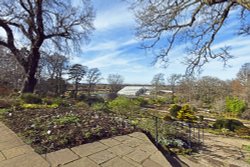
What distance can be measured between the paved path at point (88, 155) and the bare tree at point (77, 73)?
2473 centimetres

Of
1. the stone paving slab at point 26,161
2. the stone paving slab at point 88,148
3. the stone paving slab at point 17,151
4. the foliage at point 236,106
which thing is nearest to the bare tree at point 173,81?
the foliage at point 236,106

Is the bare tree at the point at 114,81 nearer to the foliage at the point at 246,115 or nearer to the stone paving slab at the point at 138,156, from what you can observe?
the foliage at the point at 246,115

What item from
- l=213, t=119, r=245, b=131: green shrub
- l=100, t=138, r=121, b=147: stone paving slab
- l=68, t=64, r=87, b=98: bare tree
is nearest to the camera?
Result: l=100, t=138, r=121, b=147: stone paving slab

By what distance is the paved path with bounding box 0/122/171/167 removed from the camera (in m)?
1.90

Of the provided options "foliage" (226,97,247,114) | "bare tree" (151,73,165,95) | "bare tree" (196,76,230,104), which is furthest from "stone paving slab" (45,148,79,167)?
"bare tree" (151,73,165,95)

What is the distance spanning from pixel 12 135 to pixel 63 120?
32.9 inches

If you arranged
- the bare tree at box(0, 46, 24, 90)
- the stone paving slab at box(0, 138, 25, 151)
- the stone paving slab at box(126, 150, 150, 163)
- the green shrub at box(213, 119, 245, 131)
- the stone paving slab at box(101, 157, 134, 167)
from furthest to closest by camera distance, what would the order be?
the bare tree at box(0, 46, 24, 90) < the green shrub at box(213, 119, 245, 131) < the stone paving slab at box(0, 138, 25, 151) < the stone paving slab at box(126, 150, 150, 163) < the stone paving slab at box(101, 157, 134, 167)

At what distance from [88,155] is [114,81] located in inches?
1482

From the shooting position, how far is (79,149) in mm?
2264

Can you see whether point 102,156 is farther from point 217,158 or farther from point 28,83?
point 28,83

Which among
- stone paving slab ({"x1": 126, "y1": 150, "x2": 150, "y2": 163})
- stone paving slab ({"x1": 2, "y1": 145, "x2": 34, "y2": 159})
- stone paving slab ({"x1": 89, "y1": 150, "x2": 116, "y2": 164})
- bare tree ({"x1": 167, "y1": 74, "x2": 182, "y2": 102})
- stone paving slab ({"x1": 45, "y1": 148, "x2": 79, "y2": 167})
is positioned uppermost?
bare tree ({"x1": 167, "y1": 74, "x2": 182, "y2": 102})

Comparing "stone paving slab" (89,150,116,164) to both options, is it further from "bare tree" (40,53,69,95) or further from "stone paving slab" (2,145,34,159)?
"bare tree" (40,53,69,95)

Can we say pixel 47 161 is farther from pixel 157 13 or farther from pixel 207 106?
pixel 207 106

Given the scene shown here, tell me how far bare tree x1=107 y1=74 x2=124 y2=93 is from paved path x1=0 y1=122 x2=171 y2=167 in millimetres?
36101
